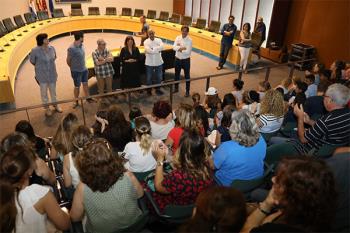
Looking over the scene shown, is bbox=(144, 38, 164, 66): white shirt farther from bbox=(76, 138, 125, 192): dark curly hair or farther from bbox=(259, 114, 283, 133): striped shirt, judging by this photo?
bbox=(76, 138, 125, 192): dark curly hair

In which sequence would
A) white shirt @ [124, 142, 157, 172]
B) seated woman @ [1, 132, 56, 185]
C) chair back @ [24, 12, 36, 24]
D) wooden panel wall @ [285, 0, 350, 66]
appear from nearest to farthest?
seated woman @ [1, 132, 56, 185] < white shirt @ [124, 142, 157, 172] < wooden panel wall @ [285, 0, 350, 66] < chair back @ [24, 12, 36, 24]

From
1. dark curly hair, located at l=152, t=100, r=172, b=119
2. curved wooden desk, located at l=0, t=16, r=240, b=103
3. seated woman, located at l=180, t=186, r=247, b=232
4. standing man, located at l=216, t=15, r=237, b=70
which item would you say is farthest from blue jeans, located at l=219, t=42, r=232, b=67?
seated woman, located at l=180, t=186, r=247, b=232

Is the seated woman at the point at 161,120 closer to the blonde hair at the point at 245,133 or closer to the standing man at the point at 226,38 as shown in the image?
the blonde hair at the point at 245,133

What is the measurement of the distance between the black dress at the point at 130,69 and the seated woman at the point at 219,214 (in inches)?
204

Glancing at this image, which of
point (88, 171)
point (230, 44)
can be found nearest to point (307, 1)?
point (230, 44)

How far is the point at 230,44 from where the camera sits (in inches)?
352

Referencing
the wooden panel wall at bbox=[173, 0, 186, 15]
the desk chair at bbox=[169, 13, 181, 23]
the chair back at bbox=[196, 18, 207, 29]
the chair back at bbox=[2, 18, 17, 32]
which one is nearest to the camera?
the chair back at bbox=[2, 18, 17, 32]

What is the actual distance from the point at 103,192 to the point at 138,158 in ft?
2.37

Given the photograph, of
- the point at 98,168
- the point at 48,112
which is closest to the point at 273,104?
the point at 98,168

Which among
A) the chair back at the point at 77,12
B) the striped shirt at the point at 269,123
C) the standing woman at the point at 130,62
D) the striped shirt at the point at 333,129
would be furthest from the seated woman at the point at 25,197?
the chair back at the point at 77,12

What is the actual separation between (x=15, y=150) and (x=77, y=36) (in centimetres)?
390

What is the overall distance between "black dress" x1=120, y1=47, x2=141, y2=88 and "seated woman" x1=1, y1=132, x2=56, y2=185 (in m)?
A: 3.80

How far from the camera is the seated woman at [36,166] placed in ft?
8.63

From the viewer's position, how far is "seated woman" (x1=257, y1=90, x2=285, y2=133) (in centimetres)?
370
